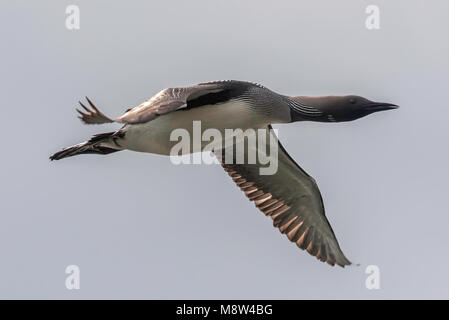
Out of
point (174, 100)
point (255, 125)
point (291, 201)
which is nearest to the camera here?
point (174, 100)

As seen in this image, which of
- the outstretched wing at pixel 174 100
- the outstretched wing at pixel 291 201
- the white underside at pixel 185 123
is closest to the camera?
the outstretched wing at pixel 174 100

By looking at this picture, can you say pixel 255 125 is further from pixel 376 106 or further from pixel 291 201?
pixel 291 201

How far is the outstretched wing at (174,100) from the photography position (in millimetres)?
9930

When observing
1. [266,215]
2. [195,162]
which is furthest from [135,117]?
[266,215]

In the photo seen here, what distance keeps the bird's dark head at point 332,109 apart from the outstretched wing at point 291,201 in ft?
2.70

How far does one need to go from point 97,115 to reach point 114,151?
140 cm

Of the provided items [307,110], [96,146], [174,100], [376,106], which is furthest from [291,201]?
[174,100]

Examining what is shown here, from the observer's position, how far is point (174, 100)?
10031mm

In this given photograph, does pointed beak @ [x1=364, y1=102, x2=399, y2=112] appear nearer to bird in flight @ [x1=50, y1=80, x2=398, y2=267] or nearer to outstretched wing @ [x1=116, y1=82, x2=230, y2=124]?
bird in flight @ [x1=50, y1=80, x2=398, y2=267]

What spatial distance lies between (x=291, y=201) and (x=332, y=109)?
5.32ft

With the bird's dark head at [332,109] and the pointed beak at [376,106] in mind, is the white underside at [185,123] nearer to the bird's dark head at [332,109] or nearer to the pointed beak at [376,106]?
the bird's dark head at [332,109]

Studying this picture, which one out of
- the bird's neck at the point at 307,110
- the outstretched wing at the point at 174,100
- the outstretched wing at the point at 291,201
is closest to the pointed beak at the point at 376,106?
the bird's neck at the point at 307,110

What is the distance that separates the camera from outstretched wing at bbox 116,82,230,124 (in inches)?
391

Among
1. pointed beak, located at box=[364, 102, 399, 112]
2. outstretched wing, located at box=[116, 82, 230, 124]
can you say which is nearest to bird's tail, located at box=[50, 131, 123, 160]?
outstretched wing, located at box=[116, 82, 230, 124]
